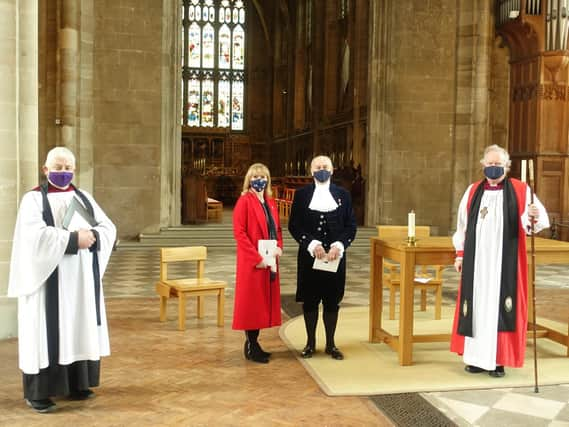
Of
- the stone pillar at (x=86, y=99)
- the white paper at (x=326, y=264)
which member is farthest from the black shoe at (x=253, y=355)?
the stone pillar at (x=86, y=99)

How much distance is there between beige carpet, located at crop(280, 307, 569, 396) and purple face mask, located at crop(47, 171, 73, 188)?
7.81 feet

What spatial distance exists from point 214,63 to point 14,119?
1116 inches

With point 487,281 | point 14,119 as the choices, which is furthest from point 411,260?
point 14,119

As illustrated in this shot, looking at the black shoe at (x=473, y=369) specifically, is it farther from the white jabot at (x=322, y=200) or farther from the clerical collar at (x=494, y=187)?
the white jabot at (x=322, y=200)

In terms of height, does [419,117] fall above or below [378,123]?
above

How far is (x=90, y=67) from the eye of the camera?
15.6m

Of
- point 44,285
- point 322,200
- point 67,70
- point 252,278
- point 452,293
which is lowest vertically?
point 452,293

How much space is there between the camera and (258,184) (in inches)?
236

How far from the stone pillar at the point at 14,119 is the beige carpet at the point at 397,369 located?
Answer: 9.40ft

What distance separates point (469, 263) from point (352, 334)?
1.84 meters

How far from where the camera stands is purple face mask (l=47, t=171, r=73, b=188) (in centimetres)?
474

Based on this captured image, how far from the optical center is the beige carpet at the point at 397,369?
5398 mm

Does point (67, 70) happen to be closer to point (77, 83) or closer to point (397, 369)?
point (77, 83)

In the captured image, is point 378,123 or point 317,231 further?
point 378,123
